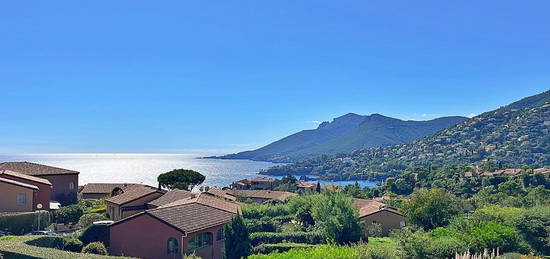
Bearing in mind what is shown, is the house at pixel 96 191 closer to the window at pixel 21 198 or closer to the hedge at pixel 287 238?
the window at pixel 21 198

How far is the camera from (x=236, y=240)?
1959cm

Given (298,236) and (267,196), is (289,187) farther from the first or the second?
(298,236)

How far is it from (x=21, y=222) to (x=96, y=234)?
16.9 ft

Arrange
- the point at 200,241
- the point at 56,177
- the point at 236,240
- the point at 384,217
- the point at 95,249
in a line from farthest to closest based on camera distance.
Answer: the point at 384,217
the point at 56,177
the point at 200,241
the point at 95,249
the point at 236,240

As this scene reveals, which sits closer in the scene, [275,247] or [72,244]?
[72,244]

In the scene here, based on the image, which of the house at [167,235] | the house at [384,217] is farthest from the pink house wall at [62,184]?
the house at [384,217]

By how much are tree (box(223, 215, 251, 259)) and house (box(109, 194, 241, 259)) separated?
808 millimetres

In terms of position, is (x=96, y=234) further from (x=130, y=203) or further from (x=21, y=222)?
(x=130, y=203)

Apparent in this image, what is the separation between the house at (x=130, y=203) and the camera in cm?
3319

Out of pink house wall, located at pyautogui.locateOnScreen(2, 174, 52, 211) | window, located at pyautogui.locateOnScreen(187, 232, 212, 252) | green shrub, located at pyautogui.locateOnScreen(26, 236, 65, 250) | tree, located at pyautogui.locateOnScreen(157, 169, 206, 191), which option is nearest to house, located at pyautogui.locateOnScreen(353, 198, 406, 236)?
window, located at pyautogui.locateOnScreen(187, 232, 212, 252)

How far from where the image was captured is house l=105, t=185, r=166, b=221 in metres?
33.2

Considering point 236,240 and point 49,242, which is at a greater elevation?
point 49,242

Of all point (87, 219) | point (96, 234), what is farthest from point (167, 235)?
point (87, 219)

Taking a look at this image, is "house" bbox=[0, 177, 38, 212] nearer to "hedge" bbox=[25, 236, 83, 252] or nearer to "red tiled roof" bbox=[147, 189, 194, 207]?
"hedge" bbox=[25, 236, 83, 252]
